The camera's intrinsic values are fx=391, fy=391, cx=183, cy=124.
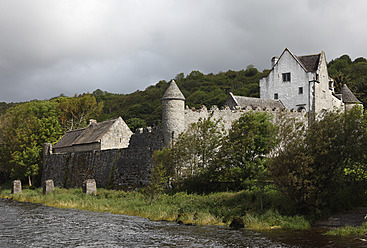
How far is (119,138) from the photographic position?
43.4 m

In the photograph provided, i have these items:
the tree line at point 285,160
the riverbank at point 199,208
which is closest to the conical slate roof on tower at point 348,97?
the tree line at point 285,160

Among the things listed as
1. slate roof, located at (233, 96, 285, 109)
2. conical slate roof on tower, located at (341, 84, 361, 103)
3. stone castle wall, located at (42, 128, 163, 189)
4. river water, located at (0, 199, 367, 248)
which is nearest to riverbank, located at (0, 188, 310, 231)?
river water, located at (0, 199, 367, 248)

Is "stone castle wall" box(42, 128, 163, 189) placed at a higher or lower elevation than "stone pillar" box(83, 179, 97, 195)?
higher

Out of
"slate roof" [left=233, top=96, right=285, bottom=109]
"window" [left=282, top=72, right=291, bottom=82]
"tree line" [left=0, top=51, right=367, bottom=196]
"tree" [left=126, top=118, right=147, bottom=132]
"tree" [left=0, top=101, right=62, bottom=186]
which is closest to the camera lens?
"slate roof" [left=233, top=96, right=285, bottom=109]

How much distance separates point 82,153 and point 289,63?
25453 mm

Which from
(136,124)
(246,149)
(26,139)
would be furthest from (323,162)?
(136,124)

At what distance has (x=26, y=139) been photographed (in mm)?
52094

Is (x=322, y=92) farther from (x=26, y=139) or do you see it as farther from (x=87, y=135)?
(x=26, y=139)

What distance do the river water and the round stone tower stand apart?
26.9 ft

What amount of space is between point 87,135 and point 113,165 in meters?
10.2

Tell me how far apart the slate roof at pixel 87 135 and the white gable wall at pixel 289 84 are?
18.5 metres

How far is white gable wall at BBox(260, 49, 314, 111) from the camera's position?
141 ft

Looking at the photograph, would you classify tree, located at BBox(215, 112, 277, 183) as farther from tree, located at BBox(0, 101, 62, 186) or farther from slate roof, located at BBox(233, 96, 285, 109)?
tree, located at BBox(0, 101, 62, 186)

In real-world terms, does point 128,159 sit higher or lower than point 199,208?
higher
